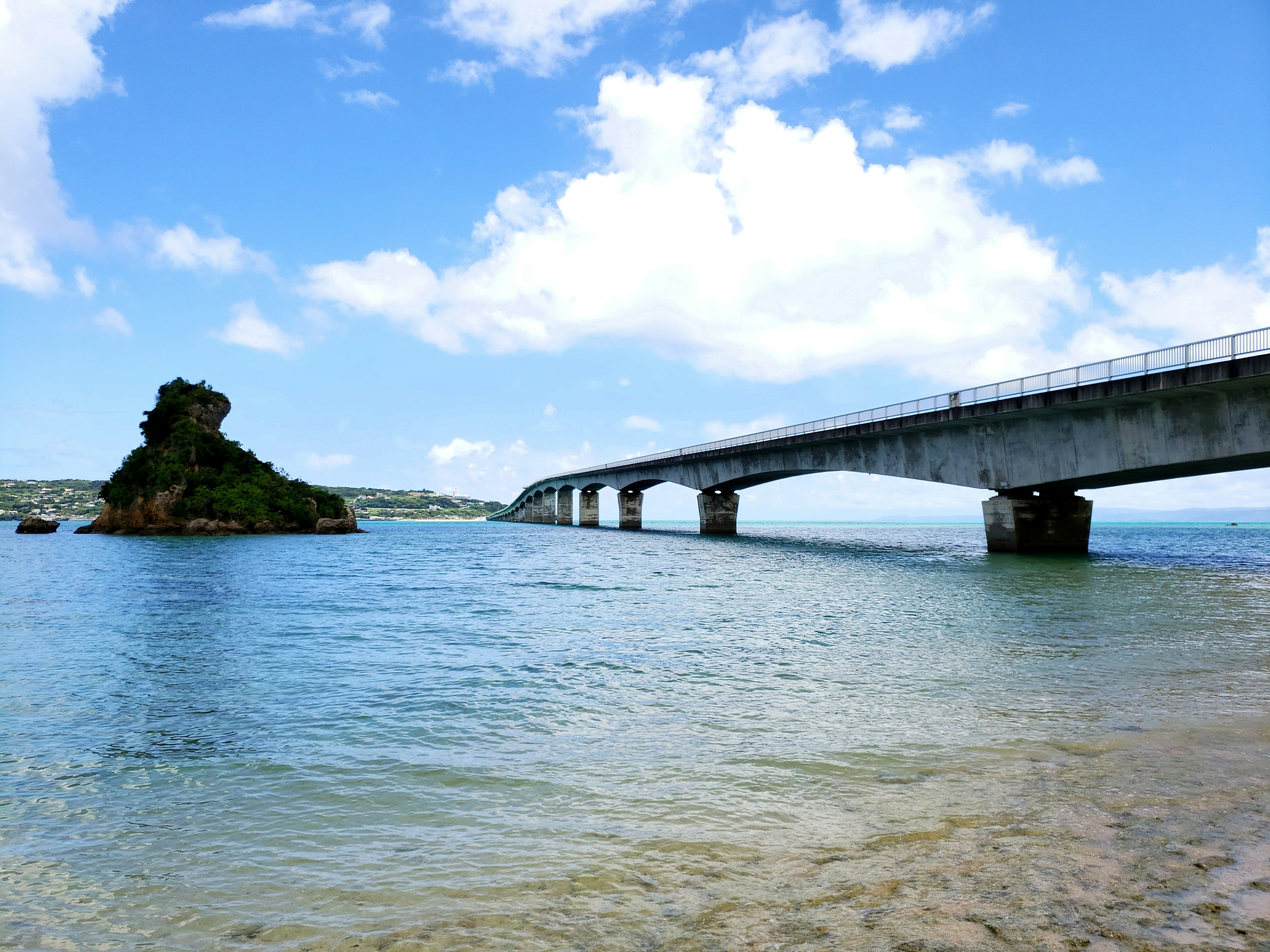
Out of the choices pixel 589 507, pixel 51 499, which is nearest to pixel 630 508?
pixel 589 507

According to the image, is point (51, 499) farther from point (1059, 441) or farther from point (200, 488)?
point (1059, 441)

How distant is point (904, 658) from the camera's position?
512 inches

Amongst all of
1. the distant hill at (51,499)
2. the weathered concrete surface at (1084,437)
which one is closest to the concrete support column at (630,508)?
the weathered concrete surface at (1084,437)

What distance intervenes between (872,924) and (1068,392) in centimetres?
3594

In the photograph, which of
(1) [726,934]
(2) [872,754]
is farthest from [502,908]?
(2) [872,754]

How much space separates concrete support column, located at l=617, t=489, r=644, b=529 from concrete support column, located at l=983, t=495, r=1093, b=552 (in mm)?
65033

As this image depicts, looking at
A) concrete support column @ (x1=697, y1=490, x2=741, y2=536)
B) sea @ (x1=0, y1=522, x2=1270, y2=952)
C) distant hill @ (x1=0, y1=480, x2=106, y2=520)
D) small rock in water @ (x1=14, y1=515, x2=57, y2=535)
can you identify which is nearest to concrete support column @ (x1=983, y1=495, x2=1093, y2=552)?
sea @ (x1=0, y1=522, x2=1270, y2=952)

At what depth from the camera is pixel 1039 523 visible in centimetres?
4094

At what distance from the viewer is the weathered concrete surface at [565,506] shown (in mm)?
141875

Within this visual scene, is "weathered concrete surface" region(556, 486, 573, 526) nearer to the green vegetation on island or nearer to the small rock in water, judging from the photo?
the green vegetation on island

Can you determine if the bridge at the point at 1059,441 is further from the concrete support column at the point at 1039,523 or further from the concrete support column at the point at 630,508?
the concrete support column at the point at 630,508

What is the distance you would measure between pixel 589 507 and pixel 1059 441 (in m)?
95.6

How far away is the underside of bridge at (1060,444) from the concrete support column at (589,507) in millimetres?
66000

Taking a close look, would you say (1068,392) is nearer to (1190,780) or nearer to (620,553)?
(620,553)
